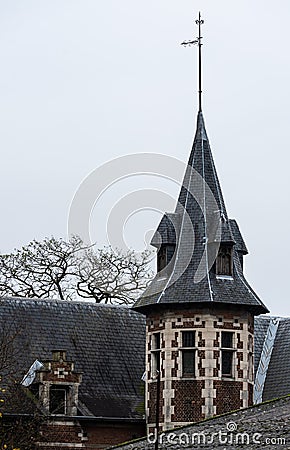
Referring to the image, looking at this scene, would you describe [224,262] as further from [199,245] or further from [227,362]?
[227,362]

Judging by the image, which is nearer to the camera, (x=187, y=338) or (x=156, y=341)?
(x=187, y=338)

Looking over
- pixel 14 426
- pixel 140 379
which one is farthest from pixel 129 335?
pixel 14 426

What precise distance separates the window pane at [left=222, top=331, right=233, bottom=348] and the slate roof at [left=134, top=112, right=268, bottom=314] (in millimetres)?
938

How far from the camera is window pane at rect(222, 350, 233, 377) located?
107 ft

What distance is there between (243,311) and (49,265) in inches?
506

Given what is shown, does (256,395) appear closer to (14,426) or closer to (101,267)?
(14,426)

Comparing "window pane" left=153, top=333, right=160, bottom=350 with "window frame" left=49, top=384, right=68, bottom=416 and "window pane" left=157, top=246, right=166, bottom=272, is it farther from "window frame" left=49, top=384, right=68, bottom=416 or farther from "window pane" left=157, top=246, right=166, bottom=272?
"window frame" left=49, top=384, right=68, bottom=416

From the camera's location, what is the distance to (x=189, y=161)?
3478cm

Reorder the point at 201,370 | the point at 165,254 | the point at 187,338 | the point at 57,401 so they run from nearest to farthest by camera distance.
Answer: the point at 201,370, the point at 187,338, the point at 57,401, the point at 165,254

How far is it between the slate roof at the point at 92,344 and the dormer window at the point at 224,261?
14.9 ft

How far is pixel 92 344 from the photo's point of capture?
3556cm

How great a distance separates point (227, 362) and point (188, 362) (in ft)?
3.78

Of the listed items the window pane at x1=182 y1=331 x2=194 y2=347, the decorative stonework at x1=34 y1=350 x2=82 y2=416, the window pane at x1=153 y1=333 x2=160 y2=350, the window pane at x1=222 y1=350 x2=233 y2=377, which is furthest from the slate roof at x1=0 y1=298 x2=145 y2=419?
the window pane at x1=222 y1=350 x2=233 y2=377

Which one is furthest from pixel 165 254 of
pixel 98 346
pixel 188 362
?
pixel 98 346
